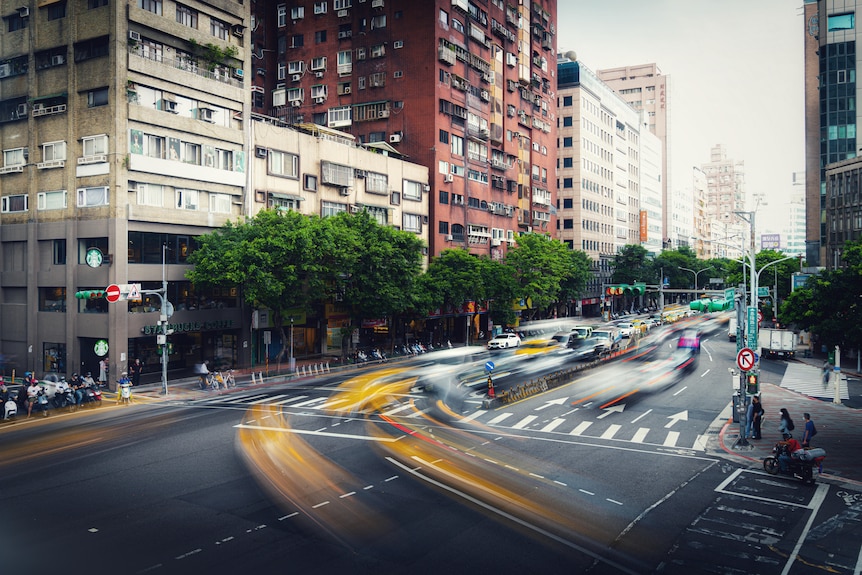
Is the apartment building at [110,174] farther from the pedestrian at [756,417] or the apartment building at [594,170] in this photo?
the apartment building at [594,170]

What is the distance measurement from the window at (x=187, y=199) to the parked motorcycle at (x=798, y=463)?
41805mm

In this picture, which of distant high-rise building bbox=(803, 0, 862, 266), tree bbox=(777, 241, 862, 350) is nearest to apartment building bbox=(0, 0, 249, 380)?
tree bbox=(777, 241, 862, 350)

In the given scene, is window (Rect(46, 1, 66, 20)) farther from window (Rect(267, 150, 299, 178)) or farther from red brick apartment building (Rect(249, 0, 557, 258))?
red brick apartment building (Rect(249, 0, 557, 258))

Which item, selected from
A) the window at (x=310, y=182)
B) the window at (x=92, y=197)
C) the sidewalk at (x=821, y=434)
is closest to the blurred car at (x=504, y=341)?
the window at (x=310, y=182)

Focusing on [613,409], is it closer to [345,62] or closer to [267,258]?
[267,258]

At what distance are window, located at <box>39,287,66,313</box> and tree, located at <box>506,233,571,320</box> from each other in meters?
50.4

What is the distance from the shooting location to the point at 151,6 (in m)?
49.2

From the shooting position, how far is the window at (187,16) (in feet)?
170

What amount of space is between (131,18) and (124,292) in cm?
2042

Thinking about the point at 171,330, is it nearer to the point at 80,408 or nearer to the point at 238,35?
the point at 80,408

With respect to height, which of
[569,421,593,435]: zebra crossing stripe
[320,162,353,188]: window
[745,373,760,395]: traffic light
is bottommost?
[569,421,593,435]: zebra crossing stripe

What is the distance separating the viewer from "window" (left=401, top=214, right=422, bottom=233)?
7356 cm

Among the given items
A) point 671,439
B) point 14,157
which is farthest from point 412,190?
point 671,439

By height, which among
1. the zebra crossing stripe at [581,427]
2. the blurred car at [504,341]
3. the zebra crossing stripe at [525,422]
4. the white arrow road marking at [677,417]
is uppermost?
the blurred car at [504,341]
